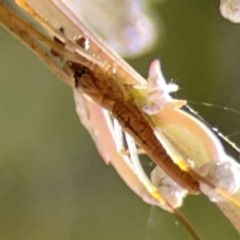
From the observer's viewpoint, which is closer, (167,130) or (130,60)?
(167,130)

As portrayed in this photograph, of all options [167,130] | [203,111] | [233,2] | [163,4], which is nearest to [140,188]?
[167,130]

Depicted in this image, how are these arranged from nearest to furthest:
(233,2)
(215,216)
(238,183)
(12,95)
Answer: (238,183), (233,2), (215,216), (12,95)

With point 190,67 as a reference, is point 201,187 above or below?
below

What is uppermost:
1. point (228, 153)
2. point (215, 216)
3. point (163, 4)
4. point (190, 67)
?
point (163, 4)

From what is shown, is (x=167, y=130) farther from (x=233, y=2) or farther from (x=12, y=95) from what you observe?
(x=12, y=95)

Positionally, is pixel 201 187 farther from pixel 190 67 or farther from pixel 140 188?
pixel 190 67

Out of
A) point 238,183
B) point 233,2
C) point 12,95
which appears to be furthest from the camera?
point 12,95
